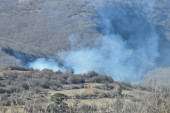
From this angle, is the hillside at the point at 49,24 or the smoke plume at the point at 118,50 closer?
the smoke plume at the point at 118,50

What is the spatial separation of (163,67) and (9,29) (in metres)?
24.2

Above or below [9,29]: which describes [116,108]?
below

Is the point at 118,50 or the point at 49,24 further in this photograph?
the point at 49,24

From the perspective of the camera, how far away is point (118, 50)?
49219 millimetres

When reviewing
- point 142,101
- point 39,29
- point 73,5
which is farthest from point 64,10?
point 142,101

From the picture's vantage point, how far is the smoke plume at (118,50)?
4350cm

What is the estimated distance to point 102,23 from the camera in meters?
55.9

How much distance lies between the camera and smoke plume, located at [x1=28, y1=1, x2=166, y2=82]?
143 ft

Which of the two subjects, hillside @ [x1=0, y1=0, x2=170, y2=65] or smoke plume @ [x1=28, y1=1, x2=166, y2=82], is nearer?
smoke plume @ [x1=28, y1=1, x2=166, y2=82]

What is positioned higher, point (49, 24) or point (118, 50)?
point (49, 24)

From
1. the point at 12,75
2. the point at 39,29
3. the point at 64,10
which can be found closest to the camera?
the point at 12,75

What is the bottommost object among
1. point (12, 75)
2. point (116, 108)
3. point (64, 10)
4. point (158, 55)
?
point (116, 108)

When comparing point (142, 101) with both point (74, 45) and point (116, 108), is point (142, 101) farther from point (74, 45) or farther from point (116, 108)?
point (74, 45)

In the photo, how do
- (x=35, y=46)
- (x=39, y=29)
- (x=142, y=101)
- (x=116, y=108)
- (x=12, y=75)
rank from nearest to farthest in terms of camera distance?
(x=116, y=108), (x=142, y=101), (x=12, y=75), (x=35, y=46), (x=39, y=29)
